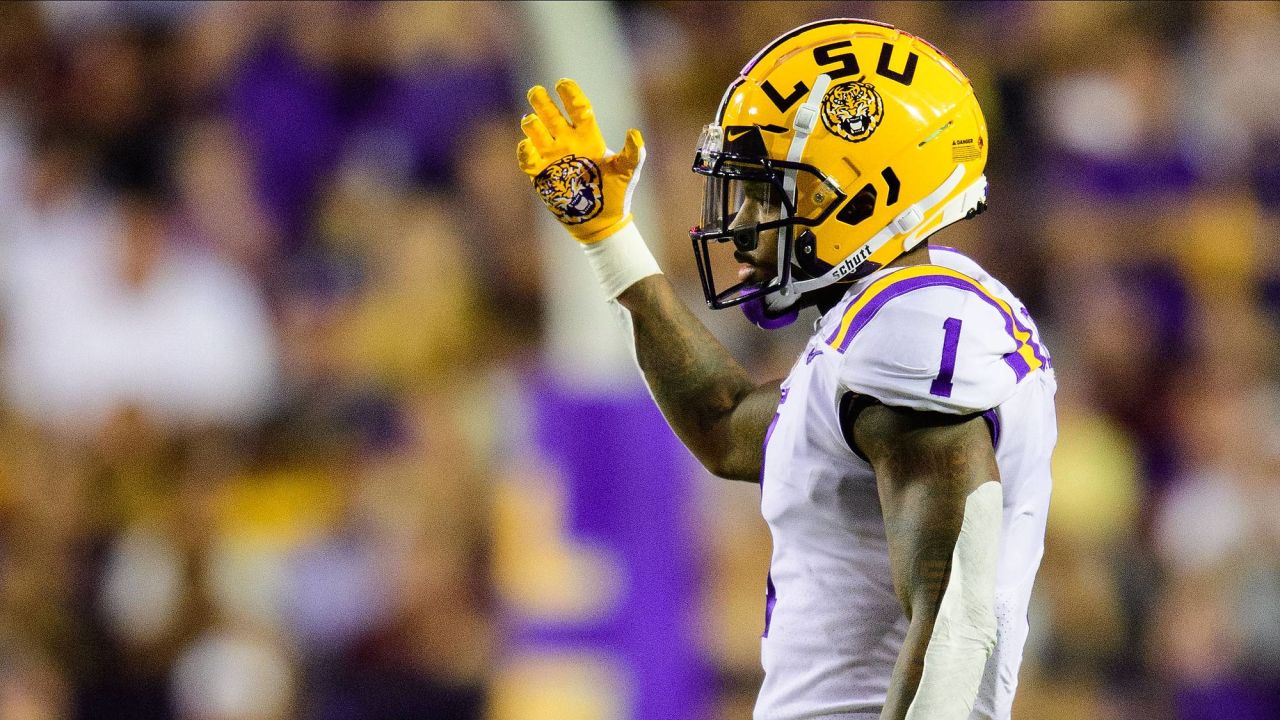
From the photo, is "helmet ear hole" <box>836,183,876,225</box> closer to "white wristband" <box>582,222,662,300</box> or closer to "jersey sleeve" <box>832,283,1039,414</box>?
"jersey sleeve" <box>832,283,1039,414</box>

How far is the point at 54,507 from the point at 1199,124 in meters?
4.17

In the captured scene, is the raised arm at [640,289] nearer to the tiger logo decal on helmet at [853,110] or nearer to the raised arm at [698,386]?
the raised arm at [698,386]

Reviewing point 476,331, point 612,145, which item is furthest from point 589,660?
point 476,331

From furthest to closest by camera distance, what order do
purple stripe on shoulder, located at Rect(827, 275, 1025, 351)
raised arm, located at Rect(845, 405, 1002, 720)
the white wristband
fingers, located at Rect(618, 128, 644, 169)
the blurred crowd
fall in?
the blurred crowd → the white wristband → fingers, located at Rect(618, 128, 644, 169) → purple stripe on shoulder, located at Rect(827, 275, 1025, 351) → raised arm, located at Rect(845, 405, 1002, 720)

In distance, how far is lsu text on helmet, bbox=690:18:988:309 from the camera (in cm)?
232

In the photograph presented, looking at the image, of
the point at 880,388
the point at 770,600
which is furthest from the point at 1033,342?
the point at 770,600

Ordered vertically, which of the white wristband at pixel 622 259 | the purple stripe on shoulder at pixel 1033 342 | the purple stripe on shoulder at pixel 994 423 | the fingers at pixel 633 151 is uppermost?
the fingers at pixel 633 151

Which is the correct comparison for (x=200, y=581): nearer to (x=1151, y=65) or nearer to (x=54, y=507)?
(x=54, y=507)

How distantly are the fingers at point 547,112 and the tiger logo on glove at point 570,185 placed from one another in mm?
52

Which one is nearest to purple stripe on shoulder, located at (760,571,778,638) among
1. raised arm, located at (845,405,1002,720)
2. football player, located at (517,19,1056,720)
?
football player, located at (517,19,1056,720)

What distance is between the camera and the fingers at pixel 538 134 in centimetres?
269

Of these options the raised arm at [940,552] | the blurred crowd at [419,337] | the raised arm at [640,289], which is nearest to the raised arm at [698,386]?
the raised arm at [640,289]

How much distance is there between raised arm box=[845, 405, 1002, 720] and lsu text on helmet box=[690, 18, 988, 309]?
1.32 ft

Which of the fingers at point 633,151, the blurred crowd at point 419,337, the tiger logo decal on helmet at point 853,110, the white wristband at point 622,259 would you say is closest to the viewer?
the tiger logo decal on helmet at point 853,110
